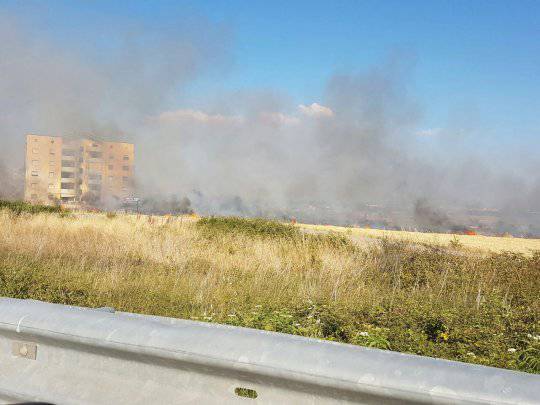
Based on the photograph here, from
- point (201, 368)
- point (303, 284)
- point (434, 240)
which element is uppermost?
point (201, 368)

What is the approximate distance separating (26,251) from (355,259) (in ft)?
23.3

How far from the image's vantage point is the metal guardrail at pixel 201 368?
241 cm

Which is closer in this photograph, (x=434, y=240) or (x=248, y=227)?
(x=434, y=240)

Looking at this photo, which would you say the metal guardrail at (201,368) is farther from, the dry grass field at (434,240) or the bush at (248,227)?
the bush at (248,227)

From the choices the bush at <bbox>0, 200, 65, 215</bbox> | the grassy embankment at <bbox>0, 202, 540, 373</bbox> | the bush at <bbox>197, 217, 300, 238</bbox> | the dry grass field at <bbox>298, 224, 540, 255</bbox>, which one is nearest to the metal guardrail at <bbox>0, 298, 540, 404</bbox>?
the grassy embankment at <bbox>0, 202, 540, 373</bbox>

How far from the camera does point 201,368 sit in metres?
2.93

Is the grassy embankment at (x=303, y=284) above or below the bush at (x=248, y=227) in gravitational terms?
below

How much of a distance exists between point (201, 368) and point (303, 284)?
711cm

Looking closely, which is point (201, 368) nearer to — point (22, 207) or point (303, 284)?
point (303, 284)

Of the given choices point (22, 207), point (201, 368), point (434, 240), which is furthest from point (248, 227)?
point (201, 368)

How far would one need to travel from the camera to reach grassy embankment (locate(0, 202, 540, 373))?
6285mm

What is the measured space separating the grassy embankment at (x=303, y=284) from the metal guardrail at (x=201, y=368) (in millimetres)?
3020

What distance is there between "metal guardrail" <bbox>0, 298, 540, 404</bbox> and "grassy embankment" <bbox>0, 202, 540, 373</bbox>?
302cm

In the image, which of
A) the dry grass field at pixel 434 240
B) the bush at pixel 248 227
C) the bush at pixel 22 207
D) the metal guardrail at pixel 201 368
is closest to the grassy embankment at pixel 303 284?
the bush at pixel 248 227
